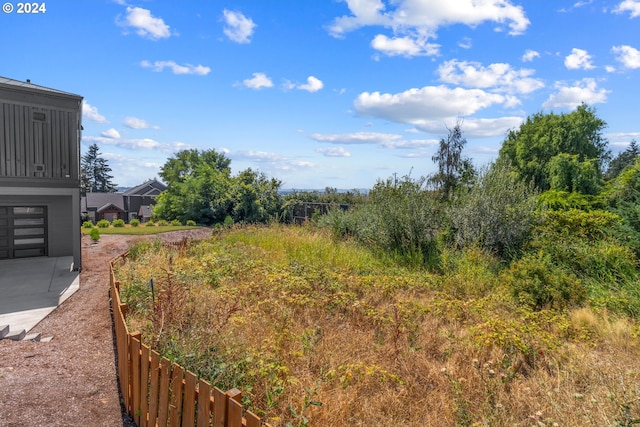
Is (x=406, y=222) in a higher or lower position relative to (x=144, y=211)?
higher

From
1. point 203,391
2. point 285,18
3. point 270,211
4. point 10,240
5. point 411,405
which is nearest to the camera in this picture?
point 203,391

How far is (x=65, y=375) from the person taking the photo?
3.33 m

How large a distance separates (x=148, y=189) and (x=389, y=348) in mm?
56803

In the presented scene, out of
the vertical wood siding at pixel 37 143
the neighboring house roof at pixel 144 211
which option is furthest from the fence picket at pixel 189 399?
the neighboring house roof at pixel 144 211

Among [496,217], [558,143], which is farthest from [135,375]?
[558,143]

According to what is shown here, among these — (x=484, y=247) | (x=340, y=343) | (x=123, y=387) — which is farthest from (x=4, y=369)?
(x=484, y=247)

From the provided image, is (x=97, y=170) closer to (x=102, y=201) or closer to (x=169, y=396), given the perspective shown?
(x=102, y=201)

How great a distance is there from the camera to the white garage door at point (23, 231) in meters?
9.78

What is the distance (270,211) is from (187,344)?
15543 millimetres

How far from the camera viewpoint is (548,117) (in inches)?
1104

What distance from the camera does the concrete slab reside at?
5355mm

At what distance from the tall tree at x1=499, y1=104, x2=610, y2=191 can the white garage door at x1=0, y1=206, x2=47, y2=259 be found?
28449mm

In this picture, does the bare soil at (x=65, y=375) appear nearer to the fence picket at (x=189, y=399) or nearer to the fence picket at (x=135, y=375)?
the fence picket at (x=135, y=375)

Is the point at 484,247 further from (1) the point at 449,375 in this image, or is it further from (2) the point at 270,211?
(2) the point at 270,211
